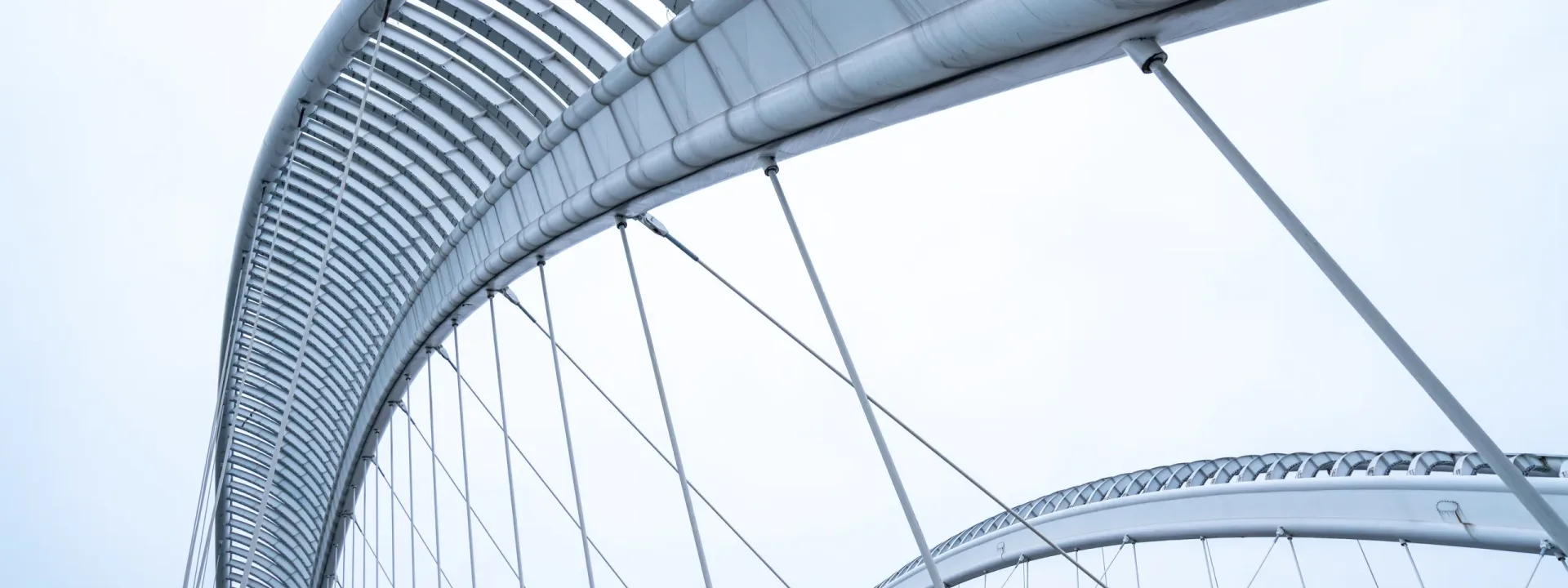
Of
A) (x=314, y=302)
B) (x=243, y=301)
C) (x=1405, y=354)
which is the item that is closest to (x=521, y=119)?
(x=314, y=302)

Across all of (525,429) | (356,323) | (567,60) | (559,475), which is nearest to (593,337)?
(525,429)

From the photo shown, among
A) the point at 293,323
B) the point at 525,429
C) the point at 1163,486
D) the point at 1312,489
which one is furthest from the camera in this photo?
the point at 525,429

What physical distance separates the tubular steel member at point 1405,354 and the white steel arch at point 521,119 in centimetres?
97

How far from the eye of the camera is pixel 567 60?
1444 cm

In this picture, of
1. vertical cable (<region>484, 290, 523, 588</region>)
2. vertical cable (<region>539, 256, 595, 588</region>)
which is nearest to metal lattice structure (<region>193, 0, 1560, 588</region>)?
vertical cable (<region>539, 256, 595, 588</region>)

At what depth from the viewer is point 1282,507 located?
66.2 feet

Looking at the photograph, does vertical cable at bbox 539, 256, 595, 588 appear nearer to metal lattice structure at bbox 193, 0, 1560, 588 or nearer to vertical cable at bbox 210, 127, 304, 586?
metal lattice structure at bbox 193, 0, 1560, 588

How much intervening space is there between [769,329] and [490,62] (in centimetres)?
5239

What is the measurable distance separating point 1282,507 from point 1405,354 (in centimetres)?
1767

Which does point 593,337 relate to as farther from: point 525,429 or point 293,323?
point 293,323

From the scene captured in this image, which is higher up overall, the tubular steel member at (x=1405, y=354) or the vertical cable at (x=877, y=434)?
the vertical cable at (x=877, y=434)

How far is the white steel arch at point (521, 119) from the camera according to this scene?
7488 mm

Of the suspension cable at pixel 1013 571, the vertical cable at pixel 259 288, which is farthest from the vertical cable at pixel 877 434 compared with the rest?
the suspension cable at pixel 1013 571

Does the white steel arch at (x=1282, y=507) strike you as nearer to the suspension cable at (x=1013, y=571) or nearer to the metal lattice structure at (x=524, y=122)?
the suspension cable at (x=1013, y=571)
